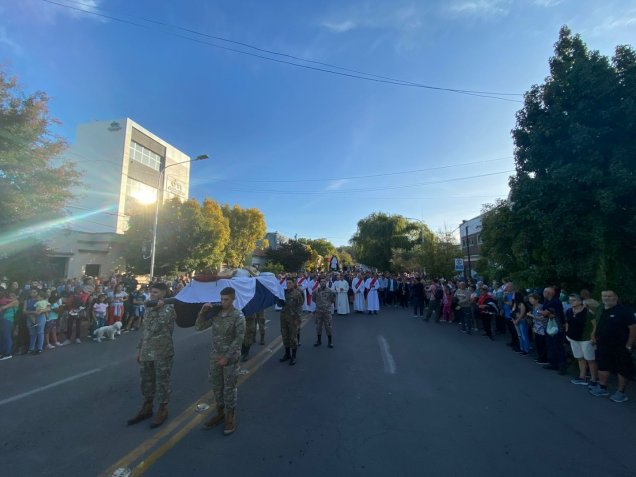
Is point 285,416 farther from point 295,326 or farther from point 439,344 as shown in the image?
point 439,344

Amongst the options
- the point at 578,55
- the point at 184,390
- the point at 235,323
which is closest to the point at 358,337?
the point at 184,390

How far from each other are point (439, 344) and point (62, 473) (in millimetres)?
8921

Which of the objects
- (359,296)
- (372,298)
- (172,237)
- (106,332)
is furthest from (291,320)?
(172,237)

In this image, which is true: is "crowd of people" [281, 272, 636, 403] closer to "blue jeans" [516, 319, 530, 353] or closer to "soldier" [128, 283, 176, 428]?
"blue jeans" [516, 319, 530, 353]

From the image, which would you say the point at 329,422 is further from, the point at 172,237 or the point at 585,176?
the point at 172,237

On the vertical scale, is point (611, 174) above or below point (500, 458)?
above

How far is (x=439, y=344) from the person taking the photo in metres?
10.0

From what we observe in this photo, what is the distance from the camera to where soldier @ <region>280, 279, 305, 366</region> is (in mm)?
7883

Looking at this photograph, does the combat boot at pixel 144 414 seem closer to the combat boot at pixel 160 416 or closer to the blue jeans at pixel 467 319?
the combat boot at pixel 160 416

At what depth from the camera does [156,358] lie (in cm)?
478

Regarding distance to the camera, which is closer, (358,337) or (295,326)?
(295,326)

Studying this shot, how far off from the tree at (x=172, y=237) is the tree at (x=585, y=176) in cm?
2379

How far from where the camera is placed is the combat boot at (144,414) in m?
4.64

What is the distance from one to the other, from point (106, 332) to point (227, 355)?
852cm
